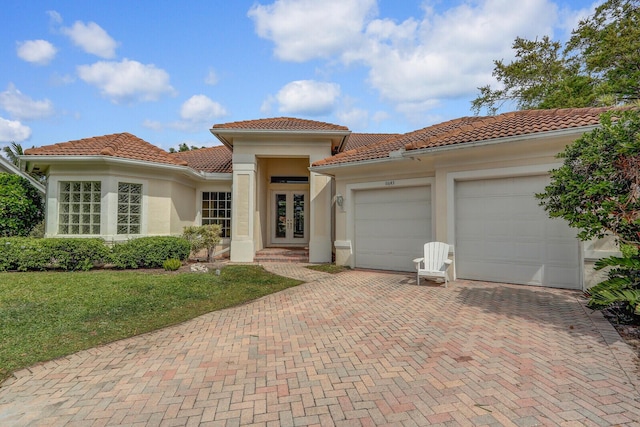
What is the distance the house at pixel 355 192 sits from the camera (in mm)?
7207

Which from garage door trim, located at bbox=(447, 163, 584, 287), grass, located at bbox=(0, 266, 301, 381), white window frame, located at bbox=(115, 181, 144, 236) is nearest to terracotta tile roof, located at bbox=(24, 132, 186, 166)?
white window frame, located at bbox=(115, 181, 144, 236)

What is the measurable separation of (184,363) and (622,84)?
20.3m

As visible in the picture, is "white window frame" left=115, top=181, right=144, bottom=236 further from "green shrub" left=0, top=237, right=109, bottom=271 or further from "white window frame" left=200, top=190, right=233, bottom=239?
"white window frame" left=200, top=190, right=233, bottom=239

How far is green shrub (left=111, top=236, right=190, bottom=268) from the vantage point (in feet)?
31.8

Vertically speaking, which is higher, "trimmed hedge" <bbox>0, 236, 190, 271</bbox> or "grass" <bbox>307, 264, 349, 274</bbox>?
"trimmed hedge" <bbox>0, 236, 190, 271</bbox>

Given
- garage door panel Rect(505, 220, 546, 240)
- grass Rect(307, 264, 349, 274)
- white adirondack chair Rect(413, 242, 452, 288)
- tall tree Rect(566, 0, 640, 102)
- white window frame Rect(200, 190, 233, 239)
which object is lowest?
grass Rect(307, 264, 349, 274)

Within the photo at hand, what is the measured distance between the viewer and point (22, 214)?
1088 cm

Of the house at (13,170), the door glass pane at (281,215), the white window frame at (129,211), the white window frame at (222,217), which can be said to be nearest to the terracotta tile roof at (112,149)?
the white window frame at (129,211)

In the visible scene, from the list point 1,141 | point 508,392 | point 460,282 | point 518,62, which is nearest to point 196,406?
point 508,392

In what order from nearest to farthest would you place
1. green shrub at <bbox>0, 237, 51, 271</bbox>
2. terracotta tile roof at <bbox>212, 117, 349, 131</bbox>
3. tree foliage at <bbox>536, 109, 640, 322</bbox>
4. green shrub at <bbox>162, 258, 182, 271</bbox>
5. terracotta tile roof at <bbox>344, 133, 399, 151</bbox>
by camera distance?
1. tree foliage at <bbox>536, 109, 640, 322</bbox>
2. green shrub at <bbox>0, 237, 51, 271</bbox>
3. green shrub at <bbox>162, 258, 182, 271</bbox>
4. terracotta tile roof at <bbox>212, 117, 349, 131</bbox>
5. terracotta tile roof at <bbox>344, 133, 399, 151</bbox>

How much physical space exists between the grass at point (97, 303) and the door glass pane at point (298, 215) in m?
5.81

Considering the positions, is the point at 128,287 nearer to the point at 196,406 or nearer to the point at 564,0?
the point at 196,406

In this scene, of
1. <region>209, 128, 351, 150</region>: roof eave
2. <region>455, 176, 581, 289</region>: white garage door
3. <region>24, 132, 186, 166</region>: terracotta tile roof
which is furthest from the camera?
<region>209, 128, 351, 150</region>: roof eave

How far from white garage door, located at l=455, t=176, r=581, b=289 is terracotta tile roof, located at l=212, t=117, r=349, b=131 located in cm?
577
